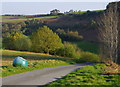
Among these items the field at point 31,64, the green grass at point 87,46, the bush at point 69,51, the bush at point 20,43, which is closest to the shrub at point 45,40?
the bush at point 69,51

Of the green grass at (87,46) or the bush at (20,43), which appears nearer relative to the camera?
the bush at (20,43)

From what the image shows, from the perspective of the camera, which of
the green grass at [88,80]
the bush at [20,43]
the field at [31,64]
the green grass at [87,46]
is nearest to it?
the green grass at [88,80]

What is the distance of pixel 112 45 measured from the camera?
113ft

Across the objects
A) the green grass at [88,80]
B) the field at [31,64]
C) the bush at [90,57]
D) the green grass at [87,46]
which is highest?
the green grass at [88,80]

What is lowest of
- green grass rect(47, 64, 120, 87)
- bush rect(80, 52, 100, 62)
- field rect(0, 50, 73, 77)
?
bush rect(80, 52, 100, 62)

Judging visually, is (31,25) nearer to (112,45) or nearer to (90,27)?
(90,27)

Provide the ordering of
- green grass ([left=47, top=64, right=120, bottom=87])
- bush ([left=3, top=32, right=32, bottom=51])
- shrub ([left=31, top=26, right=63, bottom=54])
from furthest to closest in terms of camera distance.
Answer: bush ([left=3, top=32, right=32, bottom=51]), shrub ([left=31, top=26, right=63, bottom=54]), green grass ([left=47, top=64, right=120, bottom=87])

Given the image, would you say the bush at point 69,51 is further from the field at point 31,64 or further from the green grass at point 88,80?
the green grass at point 88,80

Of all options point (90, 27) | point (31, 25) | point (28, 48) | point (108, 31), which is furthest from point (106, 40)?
point (31, 25)

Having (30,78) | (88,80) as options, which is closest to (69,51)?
(30,78)

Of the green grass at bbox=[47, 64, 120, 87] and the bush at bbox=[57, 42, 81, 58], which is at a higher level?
the green grass at bbox=[47, 64, 120, 87]

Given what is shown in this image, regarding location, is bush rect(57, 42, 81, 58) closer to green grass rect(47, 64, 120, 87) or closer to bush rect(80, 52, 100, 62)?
bush rect(80, 52, 100, 62)

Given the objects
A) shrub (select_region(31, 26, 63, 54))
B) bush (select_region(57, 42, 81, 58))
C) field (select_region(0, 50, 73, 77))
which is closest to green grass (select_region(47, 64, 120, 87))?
field (select_region(0, 50, 73, 77))

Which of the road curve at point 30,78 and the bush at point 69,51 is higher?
the road curve at point 30,78
